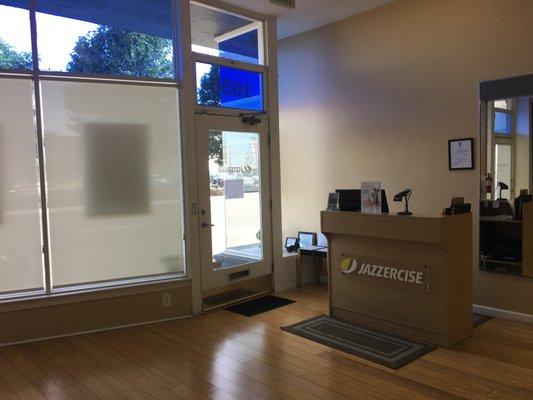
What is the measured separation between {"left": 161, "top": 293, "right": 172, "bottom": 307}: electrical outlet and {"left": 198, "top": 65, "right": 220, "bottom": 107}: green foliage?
207cm

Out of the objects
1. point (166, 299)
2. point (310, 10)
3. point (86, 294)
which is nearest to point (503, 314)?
point (166, 299)

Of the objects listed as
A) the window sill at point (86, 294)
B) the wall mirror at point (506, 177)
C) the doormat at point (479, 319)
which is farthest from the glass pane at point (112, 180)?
the wall mirror at point (506, 177)

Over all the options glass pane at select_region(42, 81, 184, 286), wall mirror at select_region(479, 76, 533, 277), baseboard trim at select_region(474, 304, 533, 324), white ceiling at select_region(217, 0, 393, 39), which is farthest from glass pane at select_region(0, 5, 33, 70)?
baseboard trim at select_region(474, 304, 533, 324)

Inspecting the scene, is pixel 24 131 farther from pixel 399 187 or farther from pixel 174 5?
pixel 399 187

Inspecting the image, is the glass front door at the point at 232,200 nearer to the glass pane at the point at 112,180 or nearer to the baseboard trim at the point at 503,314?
the glass pane at the point at 112,180

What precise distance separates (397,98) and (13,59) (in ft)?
Answer: 12.9

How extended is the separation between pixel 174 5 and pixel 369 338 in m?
3.78

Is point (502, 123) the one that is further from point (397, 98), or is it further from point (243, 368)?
point (243, 368)

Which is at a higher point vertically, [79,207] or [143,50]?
[143,50]

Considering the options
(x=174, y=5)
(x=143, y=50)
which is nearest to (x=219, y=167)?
(x=143, y=50)

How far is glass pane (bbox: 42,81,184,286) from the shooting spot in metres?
4.09

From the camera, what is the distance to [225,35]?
4.97 m

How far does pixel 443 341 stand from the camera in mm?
3650

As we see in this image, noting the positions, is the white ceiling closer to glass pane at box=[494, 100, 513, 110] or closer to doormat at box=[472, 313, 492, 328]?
glass pane at box=[494, 100, 513, 110]
